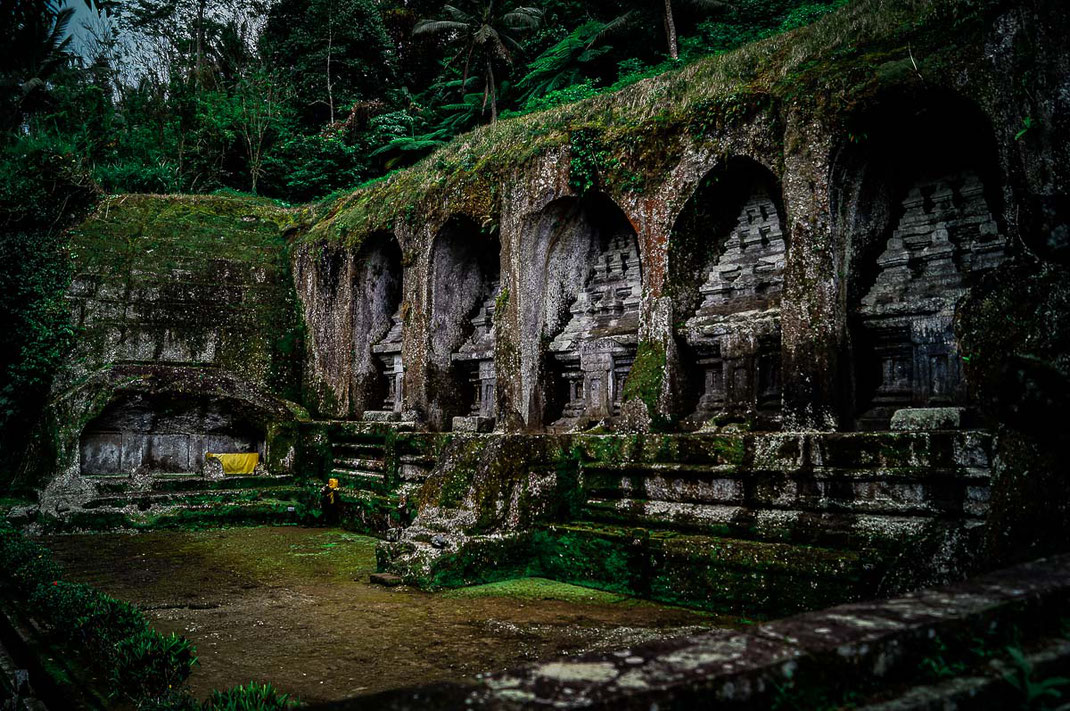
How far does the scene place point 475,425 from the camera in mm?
10914

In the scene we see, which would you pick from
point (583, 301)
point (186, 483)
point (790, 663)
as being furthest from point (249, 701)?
point (186, 483)

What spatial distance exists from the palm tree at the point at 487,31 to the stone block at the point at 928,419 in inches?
718

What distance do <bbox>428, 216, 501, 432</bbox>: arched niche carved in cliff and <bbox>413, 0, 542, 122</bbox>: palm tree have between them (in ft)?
36.7

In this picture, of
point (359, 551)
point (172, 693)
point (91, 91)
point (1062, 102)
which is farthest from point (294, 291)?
point (91, 91)

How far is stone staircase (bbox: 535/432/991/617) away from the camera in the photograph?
5.04 meters

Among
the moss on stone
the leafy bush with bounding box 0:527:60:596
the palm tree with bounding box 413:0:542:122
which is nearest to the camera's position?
the leafy bush with bounding box 0:527:60:596

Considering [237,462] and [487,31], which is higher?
[487,31]

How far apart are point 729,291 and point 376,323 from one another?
7.83m

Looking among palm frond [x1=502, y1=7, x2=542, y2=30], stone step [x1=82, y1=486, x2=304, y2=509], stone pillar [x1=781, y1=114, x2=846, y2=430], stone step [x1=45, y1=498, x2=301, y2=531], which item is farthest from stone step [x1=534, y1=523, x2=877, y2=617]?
palm frond [x1=502, y1=7, x2=542, y2=30]

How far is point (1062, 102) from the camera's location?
3.85 m

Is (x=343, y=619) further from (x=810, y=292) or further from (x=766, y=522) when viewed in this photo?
(x=810, y=292)

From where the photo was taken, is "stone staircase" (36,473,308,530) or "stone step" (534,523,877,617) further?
"stone staircase" (36,473,308,530)

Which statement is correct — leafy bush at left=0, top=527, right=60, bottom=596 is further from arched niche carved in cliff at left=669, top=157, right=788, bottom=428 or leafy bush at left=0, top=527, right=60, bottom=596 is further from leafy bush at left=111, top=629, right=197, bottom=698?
arched niche carved in cliff at left=669, top=157, right=788, bottom=428

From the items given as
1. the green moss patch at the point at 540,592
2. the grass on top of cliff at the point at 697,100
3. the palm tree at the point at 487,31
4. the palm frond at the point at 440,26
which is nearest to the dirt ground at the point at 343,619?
the green moss patch at the point at 540,592
